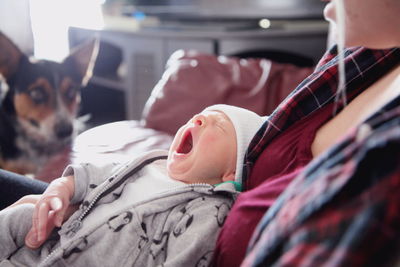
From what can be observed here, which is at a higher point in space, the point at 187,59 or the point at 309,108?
the point at 309,108

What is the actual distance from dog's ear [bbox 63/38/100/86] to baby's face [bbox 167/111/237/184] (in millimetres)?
1404

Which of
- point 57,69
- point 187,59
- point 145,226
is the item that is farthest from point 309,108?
point 57,69

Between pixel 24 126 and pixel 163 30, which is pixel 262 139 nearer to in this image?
pixel 24 126

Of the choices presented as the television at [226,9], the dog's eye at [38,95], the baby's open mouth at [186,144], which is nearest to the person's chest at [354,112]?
the baby's open mouth at [186,144]

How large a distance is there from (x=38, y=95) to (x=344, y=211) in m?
1.91

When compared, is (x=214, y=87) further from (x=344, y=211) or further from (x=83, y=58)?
(x=344, y=211)

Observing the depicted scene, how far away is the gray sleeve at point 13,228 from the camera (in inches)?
33.3

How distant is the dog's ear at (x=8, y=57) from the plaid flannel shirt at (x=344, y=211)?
170 cm

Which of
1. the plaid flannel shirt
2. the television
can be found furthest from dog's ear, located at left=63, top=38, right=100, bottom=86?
the plaid flannel shirt

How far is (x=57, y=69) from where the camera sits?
217 centimetres

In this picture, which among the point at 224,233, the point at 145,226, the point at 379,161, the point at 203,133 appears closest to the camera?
the point at 379,161

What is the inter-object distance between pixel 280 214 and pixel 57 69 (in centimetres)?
187

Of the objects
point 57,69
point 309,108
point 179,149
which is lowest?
point 57,69

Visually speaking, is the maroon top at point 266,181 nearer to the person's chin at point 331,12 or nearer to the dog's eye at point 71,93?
the person's chin at point 331,12
